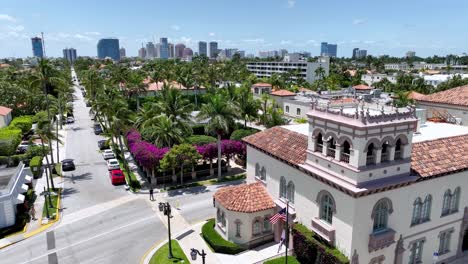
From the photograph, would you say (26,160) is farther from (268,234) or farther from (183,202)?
(268,234)

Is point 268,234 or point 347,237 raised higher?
point 347,237

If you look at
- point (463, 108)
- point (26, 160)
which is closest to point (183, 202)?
point (26, 160)

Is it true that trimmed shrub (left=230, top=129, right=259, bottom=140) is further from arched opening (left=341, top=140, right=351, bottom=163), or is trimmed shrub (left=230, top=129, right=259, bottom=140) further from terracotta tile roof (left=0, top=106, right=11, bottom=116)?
terracotta tile roof (left=0, top=106, right=11, bottom=116)

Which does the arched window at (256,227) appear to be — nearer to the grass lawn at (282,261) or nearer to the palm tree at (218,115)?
the grass lawn at (282,261)

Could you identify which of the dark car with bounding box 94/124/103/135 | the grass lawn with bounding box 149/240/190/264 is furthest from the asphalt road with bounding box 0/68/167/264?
the dark car with bounding box 94/124/103/135

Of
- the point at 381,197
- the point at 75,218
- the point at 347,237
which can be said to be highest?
the point at 381,197
